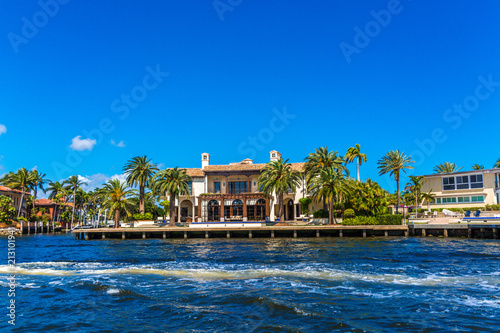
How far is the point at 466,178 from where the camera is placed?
5791 cm

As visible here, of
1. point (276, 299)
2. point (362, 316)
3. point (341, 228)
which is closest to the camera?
point (362, 316)

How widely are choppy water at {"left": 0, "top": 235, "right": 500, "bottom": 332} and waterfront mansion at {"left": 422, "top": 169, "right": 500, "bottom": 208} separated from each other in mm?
37249

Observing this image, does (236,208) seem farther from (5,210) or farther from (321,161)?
(5,210)

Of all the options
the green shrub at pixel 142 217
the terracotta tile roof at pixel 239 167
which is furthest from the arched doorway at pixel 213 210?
the green shrub at pixel 142 217

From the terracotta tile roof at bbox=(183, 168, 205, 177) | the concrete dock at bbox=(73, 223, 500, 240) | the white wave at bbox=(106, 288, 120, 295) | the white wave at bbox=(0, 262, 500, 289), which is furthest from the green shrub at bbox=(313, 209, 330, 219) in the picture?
the white wave at bbox=(106, 288, 120, 295)

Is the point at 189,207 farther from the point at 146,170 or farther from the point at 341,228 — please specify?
the point at 341,228

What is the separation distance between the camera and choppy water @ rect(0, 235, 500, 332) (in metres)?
11.3

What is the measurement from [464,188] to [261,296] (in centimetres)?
5378

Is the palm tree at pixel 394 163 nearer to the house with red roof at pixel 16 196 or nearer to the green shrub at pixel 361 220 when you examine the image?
the green shrub at pixel 361 220

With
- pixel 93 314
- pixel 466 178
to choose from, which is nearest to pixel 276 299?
pixel 93 314

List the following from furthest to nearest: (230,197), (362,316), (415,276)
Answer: (230,197), (415,276), (362,316)

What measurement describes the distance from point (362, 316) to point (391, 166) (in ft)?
192

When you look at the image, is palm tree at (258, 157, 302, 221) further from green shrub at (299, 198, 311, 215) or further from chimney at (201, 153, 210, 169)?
chimney at (201, 153, 210, 169)

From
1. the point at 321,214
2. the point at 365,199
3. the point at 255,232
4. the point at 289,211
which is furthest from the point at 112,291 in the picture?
the point at 289,211
